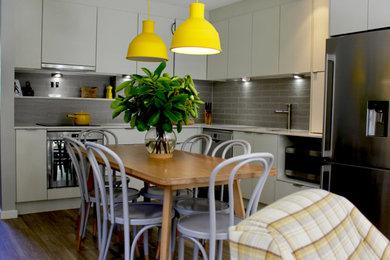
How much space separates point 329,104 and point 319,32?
1.12 m

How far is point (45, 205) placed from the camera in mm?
4641

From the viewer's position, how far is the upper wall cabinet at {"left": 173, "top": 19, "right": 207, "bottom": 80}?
18.8 feet

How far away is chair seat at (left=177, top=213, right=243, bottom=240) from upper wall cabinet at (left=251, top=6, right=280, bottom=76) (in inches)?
106

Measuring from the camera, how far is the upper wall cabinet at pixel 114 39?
5.09 m

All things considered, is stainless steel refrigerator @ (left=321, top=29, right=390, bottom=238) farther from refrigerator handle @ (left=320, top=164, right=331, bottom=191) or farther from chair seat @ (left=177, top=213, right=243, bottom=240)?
chair seat @ (left=177, top=213, right=243, bottom=240)

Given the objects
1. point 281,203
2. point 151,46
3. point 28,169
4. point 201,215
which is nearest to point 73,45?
point 28,169

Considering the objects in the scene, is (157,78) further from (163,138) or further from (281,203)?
(281,203)

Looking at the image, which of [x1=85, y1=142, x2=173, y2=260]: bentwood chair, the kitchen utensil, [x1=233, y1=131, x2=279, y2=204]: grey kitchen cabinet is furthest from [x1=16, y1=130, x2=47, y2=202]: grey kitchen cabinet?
[x1=233, y1=131, x2=279, y2=204]: grey kitchen cabinet

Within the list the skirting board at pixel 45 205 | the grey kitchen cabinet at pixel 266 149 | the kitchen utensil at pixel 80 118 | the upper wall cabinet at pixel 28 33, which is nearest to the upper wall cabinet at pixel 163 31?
the kitchen utensil at pixel 80 118

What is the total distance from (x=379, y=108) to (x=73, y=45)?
3.47 m

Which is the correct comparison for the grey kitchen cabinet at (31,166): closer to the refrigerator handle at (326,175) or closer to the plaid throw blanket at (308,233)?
the refrigerator handle at (326,175)

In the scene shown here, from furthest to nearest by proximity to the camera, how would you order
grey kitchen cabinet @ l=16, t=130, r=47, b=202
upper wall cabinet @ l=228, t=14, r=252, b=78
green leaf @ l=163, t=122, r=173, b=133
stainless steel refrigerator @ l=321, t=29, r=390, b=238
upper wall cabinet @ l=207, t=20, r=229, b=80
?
upper wall cabinet @ l=207, t=20, r=229, b=80 < upper wall cabinet @ l=228, t=14, r=252, b=78 < grey kitchen cabinet @ l=16, t=130, r=47, b=202 < stainless steel refrigerator @ l=321, t=29, r=390, b=238 < green leaf @ l=163, t=122, r=173, b=133

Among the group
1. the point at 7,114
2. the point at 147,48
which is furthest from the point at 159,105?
the point at 7,114

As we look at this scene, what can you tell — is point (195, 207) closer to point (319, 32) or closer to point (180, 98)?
point (180, 98)
